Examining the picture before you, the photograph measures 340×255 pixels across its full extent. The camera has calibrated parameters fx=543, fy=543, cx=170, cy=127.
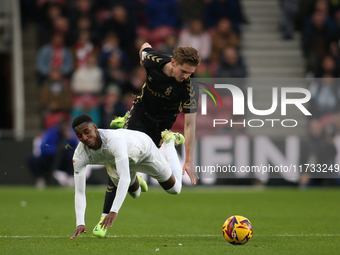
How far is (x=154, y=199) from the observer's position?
38.9 feet

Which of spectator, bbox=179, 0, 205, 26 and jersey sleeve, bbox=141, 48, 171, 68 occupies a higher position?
spectator, bbox=179, 0, 205, 26

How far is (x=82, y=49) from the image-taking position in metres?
15.3

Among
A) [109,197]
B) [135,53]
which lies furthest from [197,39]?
[109,197]

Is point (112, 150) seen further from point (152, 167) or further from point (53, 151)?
point (53, 151)

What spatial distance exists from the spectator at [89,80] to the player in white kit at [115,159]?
797cm

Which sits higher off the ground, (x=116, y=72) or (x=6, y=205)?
(x=116, y=72)

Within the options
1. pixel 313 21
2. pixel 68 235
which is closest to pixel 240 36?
pixel 313 21

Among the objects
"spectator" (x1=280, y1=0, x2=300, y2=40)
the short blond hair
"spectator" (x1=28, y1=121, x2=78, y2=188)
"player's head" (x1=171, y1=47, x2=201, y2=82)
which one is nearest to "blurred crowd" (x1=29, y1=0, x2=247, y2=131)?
"spectator" (x1=28, y1=121, x2=78, y2=188)

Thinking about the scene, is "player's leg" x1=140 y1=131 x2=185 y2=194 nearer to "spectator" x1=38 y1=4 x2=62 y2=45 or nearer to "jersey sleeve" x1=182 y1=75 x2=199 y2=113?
"jersey sleeve" x1=182 y1=75 x2=199 y2=113

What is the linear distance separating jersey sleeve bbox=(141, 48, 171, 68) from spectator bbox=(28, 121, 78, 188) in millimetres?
7088

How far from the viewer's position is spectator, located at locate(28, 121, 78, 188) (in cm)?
1366

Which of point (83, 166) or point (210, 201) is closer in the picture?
point (83, 166)

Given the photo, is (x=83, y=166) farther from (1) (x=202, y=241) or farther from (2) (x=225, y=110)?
(2) (x=225, y=110)

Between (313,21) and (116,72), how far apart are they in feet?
19.1
